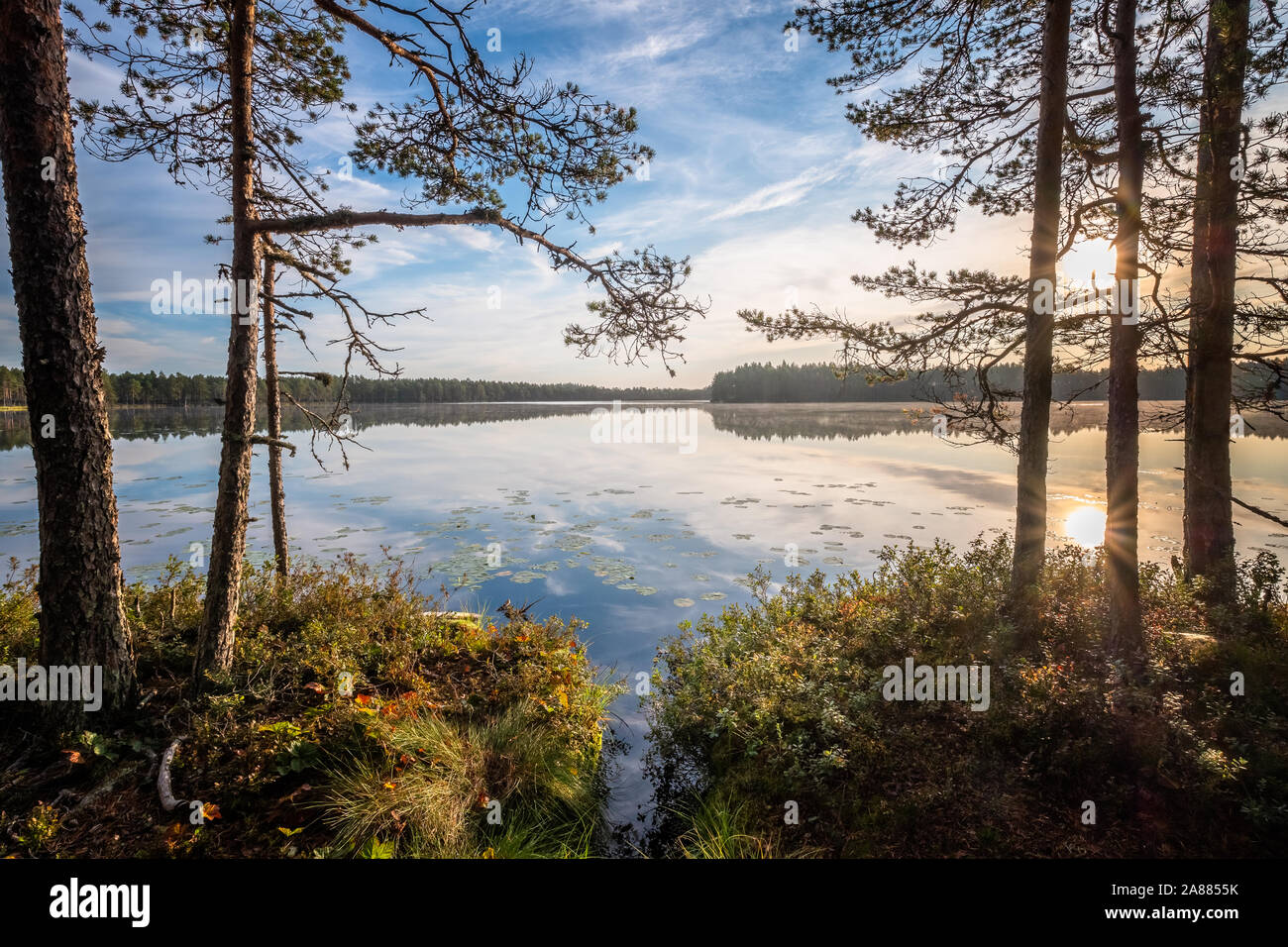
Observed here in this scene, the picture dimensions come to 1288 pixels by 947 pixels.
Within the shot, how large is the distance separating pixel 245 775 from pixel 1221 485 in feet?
40.7

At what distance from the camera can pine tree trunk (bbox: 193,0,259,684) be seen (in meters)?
5.11

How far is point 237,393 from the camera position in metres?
5.15

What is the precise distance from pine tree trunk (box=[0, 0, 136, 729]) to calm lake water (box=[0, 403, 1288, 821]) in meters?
4.44

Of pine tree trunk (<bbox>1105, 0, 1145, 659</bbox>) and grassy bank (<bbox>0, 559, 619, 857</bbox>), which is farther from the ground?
pine tree trunk (<bbox>1105, 0, 1145, 659</bbox>)

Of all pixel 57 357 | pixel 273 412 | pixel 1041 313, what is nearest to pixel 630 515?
pixel 273 412

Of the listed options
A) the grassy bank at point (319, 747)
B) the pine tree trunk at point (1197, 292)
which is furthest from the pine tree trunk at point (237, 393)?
the pine tree trunk at point (1197, 292)

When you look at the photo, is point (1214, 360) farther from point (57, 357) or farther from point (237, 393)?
point (57, 357)

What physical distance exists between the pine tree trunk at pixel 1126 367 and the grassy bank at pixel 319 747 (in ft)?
20.2

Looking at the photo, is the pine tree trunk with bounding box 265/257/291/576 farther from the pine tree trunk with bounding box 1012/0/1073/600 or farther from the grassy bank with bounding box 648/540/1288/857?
the pine tree trunk with bounding box 1012/0/1073/600

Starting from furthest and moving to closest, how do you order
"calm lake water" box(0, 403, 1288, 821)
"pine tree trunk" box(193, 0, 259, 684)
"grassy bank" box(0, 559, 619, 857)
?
"calm lake water" box(0, 403, 1288, 821) → "pine tree trunk" box(193, 0, 259, 684) → "grassy bank" box(0, 559, 619, 857)

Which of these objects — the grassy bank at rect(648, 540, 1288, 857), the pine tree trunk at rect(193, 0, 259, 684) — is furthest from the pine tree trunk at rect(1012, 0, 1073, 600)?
the pine tree trunk at rect(193, 0, 259, 684)

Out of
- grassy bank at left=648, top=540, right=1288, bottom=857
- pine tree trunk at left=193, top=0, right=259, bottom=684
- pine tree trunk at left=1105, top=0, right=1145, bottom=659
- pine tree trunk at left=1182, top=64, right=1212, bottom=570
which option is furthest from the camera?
pine tree trunk at left=1182, top=64, right=1212, bottom=570
